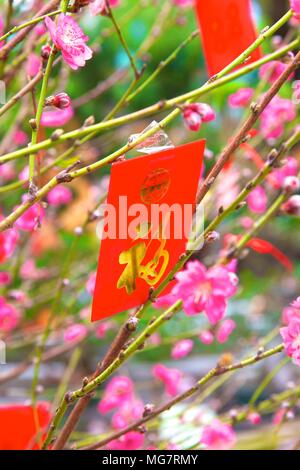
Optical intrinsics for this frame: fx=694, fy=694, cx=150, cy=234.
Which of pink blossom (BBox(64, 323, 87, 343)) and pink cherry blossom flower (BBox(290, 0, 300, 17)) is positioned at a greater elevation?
pink cherry blossom flower (BBox(290, 0, 300, 17))

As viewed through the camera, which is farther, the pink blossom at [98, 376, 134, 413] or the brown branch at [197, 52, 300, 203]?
the pink blossom at [98, 376, 134, 413]

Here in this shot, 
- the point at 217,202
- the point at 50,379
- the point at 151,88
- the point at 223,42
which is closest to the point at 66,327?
the point at 217,202

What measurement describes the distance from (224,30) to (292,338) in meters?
0.39

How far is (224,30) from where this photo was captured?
0.83 metres

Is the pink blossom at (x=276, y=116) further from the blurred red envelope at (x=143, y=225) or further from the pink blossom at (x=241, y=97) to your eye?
the blurred red envelope at (x=143, y=225)

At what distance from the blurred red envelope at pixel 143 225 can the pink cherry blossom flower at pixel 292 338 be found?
124 mm

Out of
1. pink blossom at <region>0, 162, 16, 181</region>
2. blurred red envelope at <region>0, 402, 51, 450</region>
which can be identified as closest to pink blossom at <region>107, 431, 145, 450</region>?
blurred red envelope at <region>0, 402, 51, 450</region>

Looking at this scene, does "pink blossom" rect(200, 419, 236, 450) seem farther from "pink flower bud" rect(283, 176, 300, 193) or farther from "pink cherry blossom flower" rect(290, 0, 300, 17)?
"pink cherry blossom flower" rect(290, 0, 300, 17)

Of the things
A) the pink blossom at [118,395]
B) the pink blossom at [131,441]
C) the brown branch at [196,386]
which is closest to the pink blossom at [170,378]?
the pink blossom at [118,395]

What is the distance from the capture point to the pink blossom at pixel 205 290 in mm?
706

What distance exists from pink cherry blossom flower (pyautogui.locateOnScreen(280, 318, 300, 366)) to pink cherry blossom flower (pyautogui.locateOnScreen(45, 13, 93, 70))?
0.31 m

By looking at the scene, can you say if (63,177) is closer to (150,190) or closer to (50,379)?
(150,190)

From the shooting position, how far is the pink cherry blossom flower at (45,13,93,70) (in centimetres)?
57

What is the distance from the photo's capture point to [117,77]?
1.46 meters
